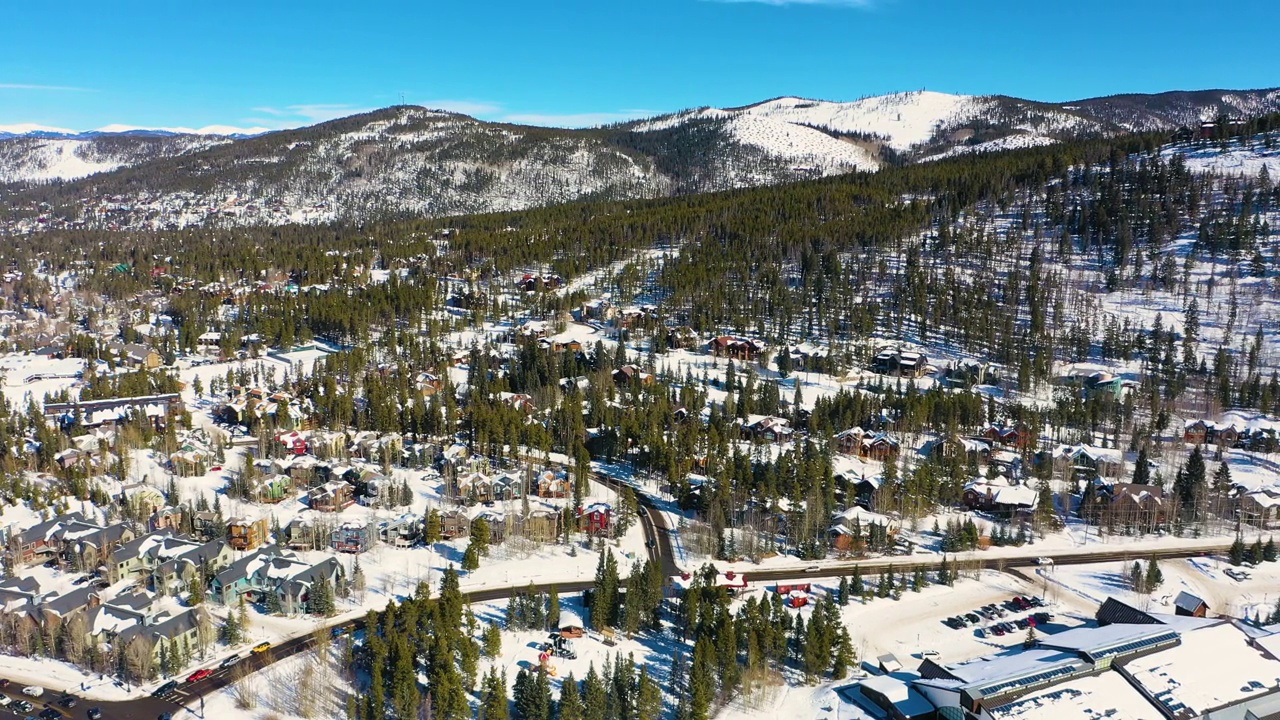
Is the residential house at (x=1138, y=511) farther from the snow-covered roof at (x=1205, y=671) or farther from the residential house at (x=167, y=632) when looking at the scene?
the residential house at (x=167, y=632)

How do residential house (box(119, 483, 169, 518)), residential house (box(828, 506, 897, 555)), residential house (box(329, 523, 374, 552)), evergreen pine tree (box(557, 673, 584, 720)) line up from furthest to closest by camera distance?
residential house (box(119, 483, 169, 518))
residential house (box(828, 506, 897, 555))
residential house (box(329, 523, 374, 552))
evergreen pine tree (box(557, 673, 584, 720))

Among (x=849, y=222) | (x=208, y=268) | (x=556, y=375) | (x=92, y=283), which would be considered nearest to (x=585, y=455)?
(x=556, y=375)

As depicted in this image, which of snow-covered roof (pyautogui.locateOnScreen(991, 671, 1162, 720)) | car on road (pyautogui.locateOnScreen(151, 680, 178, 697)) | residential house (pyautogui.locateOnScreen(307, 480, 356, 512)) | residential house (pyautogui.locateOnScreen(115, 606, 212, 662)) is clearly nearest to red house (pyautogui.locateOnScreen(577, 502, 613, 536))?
residential house (pyautogui.locateOnScreen(307, 480, 356, 512))

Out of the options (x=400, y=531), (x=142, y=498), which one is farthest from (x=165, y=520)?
(x=400, y=531)

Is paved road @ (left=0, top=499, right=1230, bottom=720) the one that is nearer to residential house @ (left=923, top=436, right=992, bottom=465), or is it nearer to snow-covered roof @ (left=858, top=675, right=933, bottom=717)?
snow-covered roof @ (left=858, top=675, right=933, bottom=717)

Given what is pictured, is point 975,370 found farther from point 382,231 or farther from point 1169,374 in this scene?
point 382,231

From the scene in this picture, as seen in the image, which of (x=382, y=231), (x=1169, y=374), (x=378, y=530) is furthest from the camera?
(x=382, y=231)

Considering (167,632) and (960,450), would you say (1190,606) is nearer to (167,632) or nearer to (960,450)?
(960,450)
